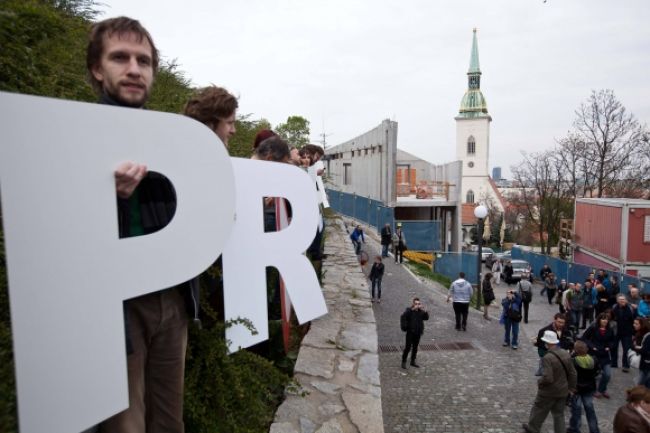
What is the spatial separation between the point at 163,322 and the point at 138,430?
0.43 metres

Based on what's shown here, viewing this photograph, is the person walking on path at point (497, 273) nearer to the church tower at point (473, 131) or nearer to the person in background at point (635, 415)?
the person in background at point (635, 415)

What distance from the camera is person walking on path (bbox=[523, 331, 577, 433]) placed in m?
6.23

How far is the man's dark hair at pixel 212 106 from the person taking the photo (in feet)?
8.36

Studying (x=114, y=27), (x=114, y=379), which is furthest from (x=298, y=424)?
(x=114, y=27)

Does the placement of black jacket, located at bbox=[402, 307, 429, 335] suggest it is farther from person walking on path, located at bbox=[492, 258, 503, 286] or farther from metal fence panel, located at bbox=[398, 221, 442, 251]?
person walking on path, located at bbox=[492, 258, 503, 286]

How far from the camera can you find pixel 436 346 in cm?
982

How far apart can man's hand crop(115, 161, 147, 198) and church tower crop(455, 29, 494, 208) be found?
7660 cm

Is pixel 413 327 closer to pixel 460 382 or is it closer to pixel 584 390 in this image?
pixel 460 382

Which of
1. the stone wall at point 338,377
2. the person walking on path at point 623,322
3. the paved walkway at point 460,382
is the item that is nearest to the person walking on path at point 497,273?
the paved walkway at point 460,382

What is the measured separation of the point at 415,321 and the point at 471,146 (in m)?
75.8

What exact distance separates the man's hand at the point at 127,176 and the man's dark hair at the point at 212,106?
3.15ft

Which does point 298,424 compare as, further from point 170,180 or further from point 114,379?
point 170,180

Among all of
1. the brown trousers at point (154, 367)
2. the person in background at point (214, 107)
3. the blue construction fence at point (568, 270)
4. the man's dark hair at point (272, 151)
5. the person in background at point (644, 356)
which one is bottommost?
the blue construction fence at point (568, 270)

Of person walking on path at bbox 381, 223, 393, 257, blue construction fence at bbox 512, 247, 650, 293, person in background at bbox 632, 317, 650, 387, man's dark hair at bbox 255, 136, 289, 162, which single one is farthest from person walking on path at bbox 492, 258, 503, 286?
man's dark hair at bbox 255, 136, 289, 162
